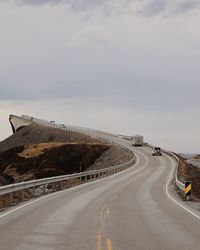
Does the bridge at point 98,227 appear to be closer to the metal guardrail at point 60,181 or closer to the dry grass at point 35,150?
the metal guardrail at point 60,181

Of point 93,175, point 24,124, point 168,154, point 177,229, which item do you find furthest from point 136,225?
point 24,124

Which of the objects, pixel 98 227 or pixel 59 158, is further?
pixel 59 158

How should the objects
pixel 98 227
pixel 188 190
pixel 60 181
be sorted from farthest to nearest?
1. pixel 60 181
2. pixel 188 190
3. pixel 98 227

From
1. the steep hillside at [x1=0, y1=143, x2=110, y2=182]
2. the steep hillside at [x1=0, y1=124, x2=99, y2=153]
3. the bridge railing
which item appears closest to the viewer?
the bridge railing

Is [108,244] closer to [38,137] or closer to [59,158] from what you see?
[59,158]

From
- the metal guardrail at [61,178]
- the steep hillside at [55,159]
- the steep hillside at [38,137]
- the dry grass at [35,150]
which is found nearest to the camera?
the metal guardrail at [61,178]

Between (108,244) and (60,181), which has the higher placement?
(60,181)

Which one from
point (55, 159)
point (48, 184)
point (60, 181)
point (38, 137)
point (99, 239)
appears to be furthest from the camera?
point (38, 137)

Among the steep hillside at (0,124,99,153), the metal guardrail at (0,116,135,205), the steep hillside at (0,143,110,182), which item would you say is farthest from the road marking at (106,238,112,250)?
the steep hillside at (0,124,99,153)

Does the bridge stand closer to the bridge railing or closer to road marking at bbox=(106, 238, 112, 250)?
road marking at bbox=(106, 238, 112, 250)

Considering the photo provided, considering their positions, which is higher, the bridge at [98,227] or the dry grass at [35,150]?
the dry grass at [35,150]

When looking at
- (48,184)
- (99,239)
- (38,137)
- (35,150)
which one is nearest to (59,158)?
(35,150)

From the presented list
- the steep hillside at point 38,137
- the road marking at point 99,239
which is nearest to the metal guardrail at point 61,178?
the road marking at point 99,239

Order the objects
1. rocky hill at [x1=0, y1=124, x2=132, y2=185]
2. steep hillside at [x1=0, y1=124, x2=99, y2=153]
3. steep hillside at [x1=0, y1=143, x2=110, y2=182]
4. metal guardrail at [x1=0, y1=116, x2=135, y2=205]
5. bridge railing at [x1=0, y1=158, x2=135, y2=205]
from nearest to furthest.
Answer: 1. metal guardrail at [x1=0, y1=116, x2=135, y2=205]
2. bridge railing at [x1=0, y1=158, x2=135, y2=205]
3. rocky hill at [x1=0, y1=124, x2=132, y2=185]
4. steep hillside at [x1=0, y1=143, x2=110, y2=182]
5. steep hillside at [x1=0, y1=124, x2=99, y2=153]
